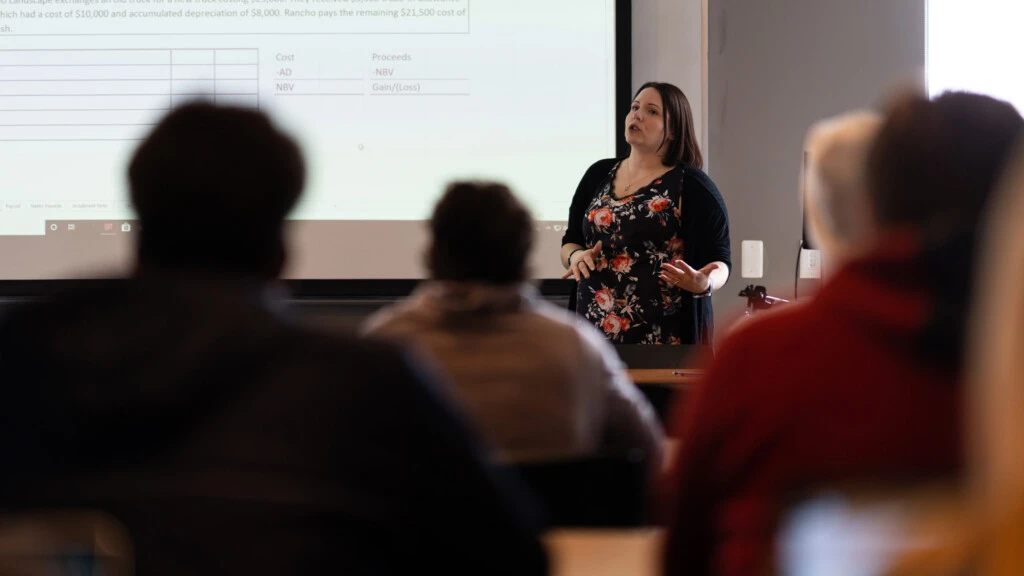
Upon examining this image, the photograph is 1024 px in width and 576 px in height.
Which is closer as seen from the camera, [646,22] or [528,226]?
[528,226]

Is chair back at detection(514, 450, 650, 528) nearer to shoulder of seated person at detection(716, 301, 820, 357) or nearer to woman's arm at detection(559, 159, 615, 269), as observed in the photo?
shoulder of seated person at detection(716, 301, 820, 357)

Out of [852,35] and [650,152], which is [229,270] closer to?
[650,152]

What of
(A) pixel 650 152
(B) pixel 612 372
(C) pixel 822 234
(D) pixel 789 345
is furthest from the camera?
(A) pixel 650 152

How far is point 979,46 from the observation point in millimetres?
4535

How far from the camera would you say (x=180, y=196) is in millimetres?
971

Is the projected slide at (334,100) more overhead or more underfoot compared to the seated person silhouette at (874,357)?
more overhead

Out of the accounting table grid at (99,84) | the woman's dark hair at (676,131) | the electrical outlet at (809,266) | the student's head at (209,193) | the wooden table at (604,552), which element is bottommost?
the wooden table at (604,552)

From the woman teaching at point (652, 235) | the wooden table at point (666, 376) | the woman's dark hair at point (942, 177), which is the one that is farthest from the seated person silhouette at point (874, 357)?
the woman teaching at point (652, 235)

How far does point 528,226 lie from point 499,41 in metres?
2.96

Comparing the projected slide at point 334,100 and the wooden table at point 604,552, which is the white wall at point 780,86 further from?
the wooden table at point 604,552

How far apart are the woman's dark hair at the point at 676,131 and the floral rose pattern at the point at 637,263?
12 cm

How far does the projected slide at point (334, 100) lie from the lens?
4348mm

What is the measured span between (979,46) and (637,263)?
90.1 inches

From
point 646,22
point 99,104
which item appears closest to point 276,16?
point 99,104
